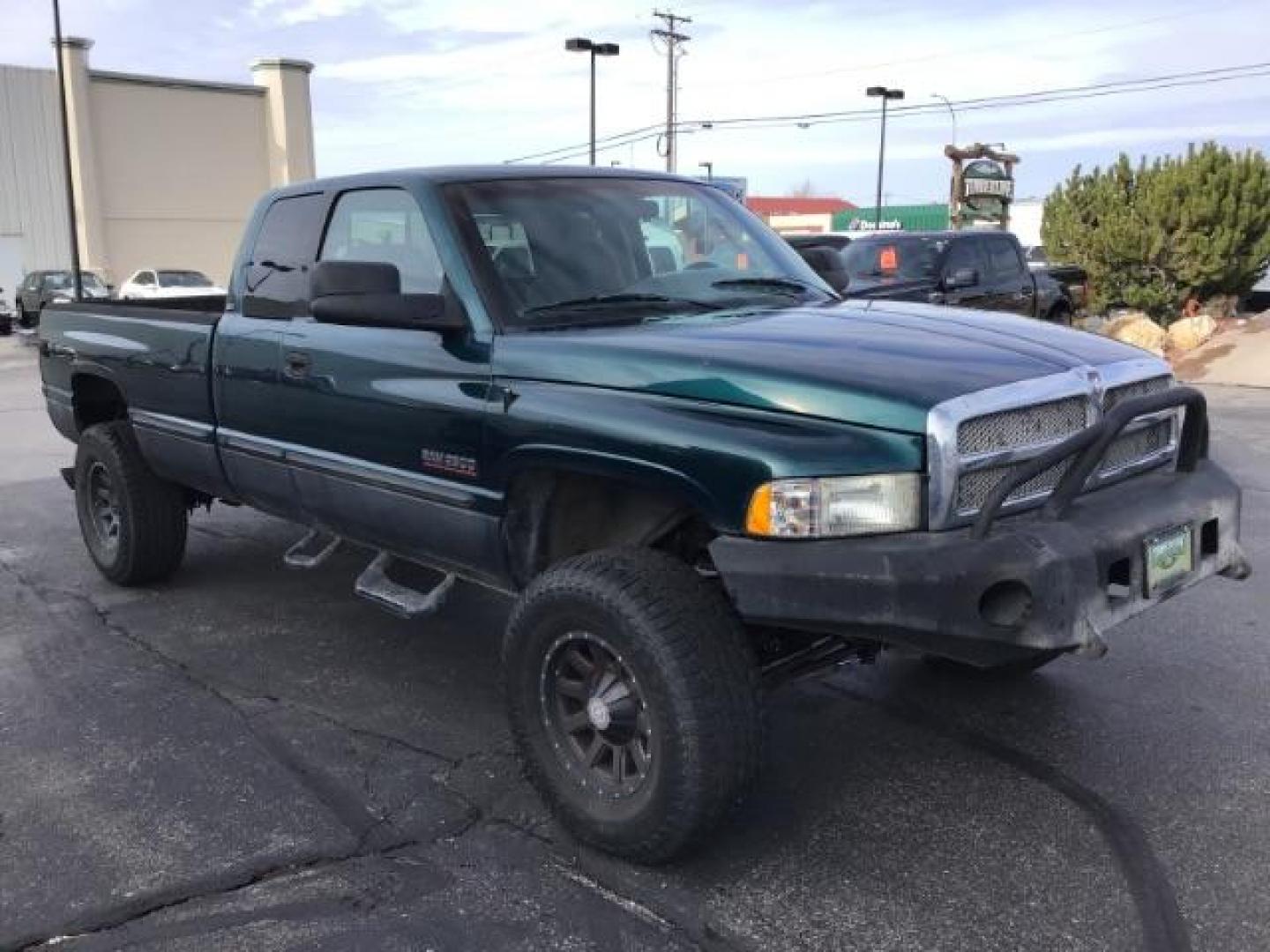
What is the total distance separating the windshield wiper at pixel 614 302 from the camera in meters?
3.73

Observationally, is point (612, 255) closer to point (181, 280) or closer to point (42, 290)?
point (181, 280)

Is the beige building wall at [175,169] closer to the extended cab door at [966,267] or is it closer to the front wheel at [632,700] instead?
the extended cab door at [966,267]

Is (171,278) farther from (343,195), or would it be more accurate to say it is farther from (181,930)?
(181,930)

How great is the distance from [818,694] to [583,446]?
1.73 meters

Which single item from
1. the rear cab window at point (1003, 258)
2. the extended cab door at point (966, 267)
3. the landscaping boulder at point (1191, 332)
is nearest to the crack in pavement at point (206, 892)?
the extended cab door at point (966, 267)

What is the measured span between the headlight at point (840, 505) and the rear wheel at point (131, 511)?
12.8ft

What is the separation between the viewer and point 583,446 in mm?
3246

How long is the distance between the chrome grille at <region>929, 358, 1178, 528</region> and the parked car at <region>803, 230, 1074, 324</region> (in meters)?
8.50

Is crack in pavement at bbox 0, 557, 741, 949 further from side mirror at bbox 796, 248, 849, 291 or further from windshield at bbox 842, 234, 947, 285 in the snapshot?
windshield at bbox 842, 234, 947, 285

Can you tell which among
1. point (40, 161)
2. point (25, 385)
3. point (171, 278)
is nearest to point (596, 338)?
point (25, 385)

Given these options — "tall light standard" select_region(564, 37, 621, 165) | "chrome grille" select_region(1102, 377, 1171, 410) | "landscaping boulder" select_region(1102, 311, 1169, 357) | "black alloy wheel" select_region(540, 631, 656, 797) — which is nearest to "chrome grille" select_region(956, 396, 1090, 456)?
"chrome grille" select_region(1102, 377, 1171, 410)

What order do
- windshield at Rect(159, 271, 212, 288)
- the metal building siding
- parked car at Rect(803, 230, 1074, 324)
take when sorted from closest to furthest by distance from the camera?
parked car at Rect(803, 230, 1074, 324), windshield at Rect(159, 271, 212, 288), the metal building siding

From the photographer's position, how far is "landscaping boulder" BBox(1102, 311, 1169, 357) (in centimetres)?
1736

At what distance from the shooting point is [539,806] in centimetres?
357
